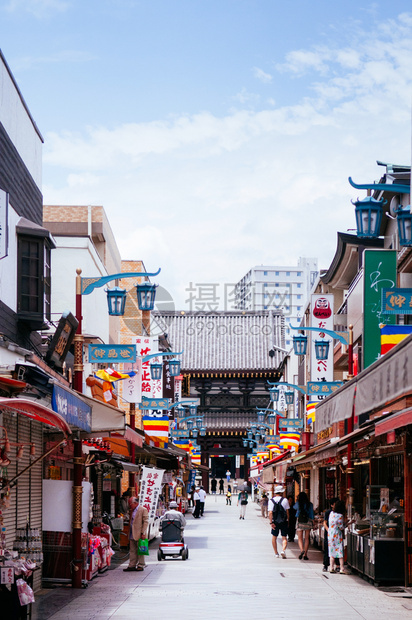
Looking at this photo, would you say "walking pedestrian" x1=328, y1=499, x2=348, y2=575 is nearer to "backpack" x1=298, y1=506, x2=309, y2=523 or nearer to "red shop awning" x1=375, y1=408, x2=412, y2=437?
"backpack" x1=298, y1=506, x2=309, y2=523

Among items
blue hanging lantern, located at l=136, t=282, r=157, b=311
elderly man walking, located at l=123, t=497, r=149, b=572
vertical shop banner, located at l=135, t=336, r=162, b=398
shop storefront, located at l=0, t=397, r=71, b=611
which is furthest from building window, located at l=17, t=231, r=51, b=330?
vertical shop banner, located at l=135, t=336, r=162, b=398

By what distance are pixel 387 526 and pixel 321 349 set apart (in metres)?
14.5

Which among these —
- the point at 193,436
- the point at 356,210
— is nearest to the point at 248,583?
the point at 356,210

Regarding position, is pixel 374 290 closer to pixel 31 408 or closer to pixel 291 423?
pixel 31 408

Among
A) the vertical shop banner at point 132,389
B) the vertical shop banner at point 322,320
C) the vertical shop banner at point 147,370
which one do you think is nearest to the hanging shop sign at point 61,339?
the vertical shop banner at point 132,389

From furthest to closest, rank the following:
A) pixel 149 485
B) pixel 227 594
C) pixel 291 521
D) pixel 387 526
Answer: pixel 291 521, pixel 149 485, pixel 387 526, pixel 227 594

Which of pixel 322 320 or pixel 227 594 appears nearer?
pixel 227 594

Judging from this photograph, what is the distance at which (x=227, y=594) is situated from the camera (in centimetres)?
1583

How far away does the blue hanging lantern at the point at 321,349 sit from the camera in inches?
1205

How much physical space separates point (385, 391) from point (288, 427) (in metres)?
29.1

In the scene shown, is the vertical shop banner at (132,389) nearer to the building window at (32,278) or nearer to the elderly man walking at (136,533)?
the elderly man walking at (136,533)

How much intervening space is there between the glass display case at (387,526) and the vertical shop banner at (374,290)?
252 inches

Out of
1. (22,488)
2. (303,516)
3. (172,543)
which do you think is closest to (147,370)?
(172,543)

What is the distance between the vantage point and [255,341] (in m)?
76.6
